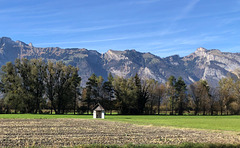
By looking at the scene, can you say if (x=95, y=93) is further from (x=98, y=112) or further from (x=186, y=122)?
(x=186, y=122)

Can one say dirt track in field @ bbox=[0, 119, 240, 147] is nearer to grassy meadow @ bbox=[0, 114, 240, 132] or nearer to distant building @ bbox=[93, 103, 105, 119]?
grassy meadow @ bbox=[0, 114, 240, 132]

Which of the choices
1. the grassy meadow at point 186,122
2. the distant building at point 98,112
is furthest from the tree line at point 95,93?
the distant building at point 98,112

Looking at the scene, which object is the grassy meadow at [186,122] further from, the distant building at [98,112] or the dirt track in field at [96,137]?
the dirt track in field at [96,137]

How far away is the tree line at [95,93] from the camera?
9906 cm

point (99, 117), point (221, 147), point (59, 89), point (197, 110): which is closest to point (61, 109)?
point (59, 89)

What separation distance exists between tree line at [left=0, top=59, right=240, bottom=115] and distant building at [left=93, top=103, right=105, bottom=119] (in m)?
29.4

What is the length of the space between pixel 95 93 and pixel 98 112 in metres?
39.6

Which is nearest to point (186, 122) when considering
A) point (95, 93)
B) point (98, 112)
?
point (98, 112)

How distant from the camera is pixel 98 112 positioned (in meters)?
77.3

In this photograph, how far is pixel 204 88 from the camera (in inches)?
5251

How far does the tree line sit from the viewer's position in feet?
325

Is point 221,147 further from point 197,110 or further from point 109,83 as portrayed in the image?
point 197,110

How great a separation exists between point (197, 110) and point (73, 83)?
197 ft

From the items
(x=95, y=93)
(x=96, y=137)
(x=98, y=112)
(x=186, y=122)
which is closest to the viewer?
(x=96, y=137)
